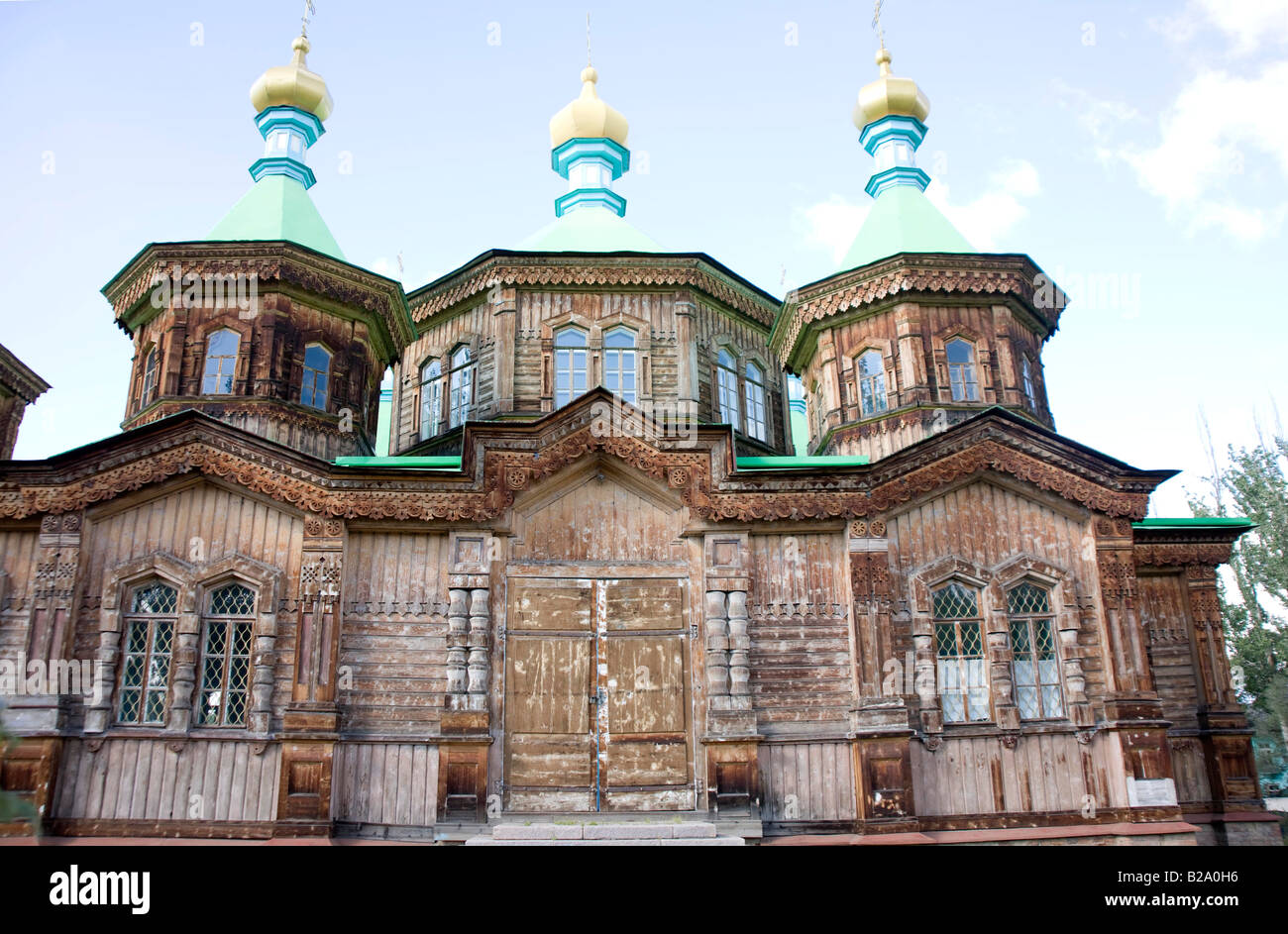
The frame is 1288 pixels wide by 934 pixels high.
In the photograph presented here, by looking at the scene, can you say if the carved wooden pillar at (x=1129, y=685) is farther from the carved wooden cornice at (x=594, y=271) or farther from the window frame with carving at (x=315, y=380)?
the window frame with carving at (x=315, y=380)

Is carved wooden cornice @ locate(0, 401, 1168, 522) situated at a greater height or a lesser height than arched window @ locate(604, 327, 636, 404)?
lesser

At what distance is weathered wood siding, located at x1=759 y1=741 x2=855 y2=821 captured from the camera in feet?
38.0

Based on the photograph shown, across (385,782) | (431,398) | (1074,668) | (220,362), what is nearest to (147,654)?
(385,782)

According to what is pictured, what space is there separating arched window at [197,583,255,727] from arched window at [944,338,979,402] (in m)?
10.5

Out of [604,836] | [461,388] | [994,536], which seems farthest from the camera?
[461,388]

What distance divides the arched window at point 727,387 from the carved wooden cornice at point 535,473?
4.00 m

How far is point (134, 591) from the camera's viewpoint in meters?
11.9

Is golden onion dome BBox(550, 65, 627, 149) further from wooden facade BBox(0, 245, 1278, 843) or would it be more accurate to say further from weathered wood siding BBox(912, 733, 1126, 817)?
weathered wood siding BBox(912, 733, 1126, 817)

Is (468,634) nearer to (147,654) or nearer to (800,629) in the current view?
(147,654)

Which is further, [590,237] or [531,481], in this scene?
[590,237]

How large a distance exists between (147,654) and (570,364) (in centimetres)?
749

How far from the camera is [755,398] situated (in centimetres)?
1731

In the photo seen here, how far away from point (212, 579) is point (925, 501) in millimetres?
9048

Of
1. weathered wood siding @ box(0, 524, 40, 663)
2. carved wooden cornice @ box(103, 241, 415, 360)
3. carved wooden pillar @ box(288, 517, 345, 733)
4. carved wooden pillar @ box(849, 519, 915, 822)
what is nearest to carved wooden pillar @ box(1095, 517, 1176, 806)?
carved wooden pillar @ box(849, 519, 915, 822)
